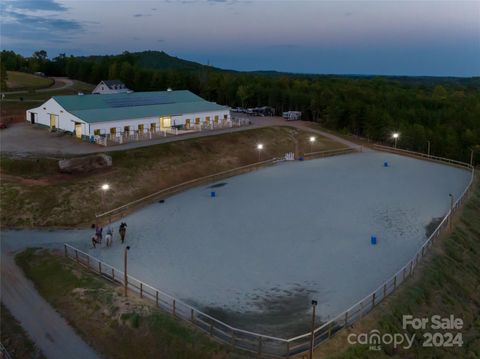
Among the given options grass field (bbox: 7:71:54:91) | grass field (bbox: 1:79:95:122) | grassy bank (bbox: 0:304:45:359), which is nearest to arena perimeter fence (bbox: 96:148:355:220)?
grassy bank (bbox: 0:304:45:359)

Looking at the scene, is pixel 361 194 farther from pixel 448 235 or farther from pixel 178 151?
pixel 178 151

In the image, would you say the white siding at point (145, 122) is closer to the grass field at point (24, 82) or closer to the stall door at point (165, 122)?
the stall door at point (165, 122)

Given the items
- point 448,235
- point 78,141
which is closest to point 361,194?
point 448,235

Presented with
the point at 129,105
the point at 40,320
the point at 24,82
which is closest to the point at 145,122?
the point at 129,105

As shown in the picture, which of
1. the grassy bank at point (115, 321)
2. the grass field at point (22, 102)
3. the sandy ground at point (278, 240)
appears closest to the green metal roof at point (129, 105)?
the grass field at point (22, 102)

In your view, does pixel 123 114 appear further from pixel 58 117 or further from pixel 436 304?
pixel 436 304

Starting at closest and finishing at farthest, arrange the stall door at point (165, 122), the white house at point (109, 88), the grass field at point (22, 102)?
the stall door at point (165, 122)
the grass field at point (22, 102)
the white house at point (109, 88)
